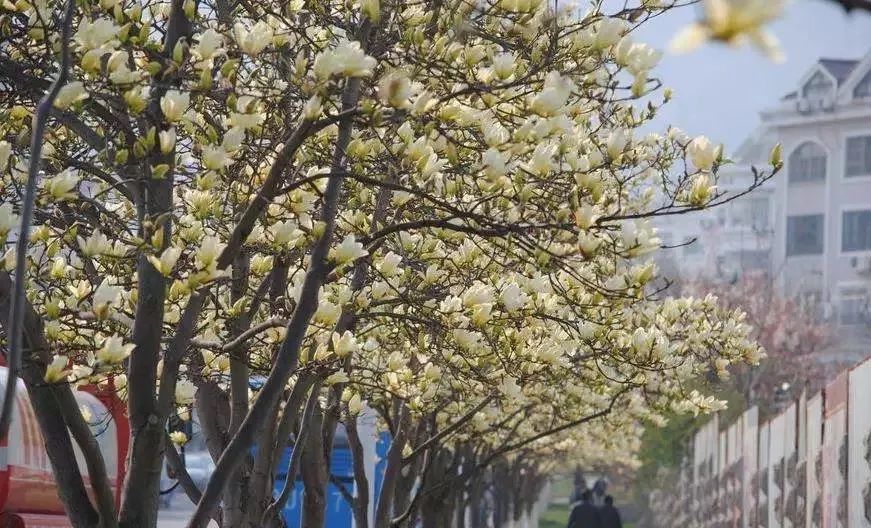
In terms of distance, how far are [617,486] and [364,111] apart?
83518 millimetres

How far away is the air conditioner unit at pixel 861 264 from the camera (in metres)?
72.6

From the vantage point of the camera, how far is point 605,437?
2497 centimetres

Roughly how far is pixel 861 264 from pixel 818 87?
10564 millimetres

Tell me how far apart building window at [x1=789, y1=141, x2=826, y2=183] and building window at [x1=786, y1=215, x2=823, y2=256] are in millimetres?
1883

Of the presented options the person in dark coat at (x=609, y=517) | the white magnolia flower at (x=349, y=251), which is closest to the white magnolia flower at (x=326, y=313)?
the white magnolia flower at (x=349, y=251)

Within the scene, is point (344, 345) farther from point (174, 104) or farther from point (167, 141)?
point (174, 104)

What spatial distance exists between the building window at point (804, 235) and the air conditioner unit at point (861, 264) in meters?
2.73

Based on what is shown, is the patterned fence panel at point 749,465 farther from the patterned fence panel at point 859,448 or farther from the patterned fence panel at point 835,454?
the patterned fence panel at point 859,448

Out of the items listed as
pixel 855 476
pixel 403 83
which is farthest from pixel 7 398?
pixel 855 476

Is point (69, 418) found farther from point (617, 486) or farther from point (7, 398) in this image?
point (617, 486)

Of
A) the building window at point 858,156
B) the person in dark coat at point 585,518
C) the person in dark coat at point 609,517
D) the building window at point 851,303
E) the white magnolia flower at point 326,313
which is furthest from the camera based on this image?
the building window at point 858,156

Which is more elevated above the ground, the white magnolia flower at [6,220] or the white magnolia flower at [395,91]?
the white magnolia flower at [395,91]

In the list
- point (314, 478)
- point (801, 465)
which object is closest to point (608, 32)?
point (314, 478)

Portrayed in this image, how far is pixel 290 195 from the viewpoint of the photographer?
6734 mm
